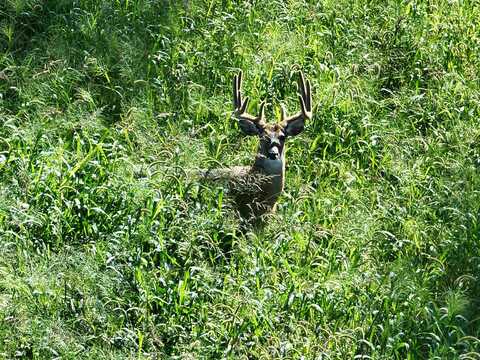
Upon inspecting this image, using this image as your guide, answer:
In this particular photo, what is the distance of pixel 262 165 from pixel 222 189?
1.78 feet

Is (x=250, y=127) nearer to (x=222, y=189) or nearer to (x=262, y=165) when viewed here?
(x=262, y=165)

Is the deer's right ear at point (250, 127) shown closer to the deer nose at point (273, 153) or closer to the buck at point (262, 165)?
the buck at point (262, 165)

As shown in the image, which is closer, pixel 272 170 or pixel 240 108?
pixel 272 170

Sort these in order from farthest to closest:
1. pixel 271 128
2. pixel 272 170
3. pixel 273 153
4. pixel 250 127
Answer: pixel 250 127 → pixel 271 128 → pixel 272 170 → pixel 273 153

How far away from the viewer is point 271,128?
10844 millimetres

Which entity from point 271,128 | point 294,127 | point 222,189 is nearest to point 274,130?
point 271,128

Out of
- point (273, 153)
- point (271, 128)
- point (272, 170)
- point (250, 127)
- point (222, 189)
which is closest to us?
point (222, 189)

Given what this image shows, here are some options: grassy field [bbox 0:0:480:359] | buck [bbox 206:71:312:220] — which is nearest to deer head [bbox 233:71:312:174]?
buck [bbox 206:71:312:220]

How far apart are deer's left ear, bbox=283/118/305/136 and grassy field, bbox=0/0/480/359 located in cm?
46

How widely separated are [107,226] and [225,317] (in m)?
1.41

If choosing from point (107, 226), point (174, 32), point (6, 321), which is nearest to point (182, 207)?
point (107, 226)

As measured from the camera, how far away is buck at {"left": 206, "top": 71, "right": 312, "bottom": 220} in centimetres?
A: 1063

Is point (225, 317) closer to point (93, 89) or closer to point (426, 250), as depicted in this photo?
point (426, 250)

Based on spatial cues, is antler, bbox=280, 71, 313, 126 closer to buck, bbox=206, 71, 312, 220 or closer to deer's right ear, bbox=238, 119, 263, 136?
buck, bbox=206, 71, 312, 220
